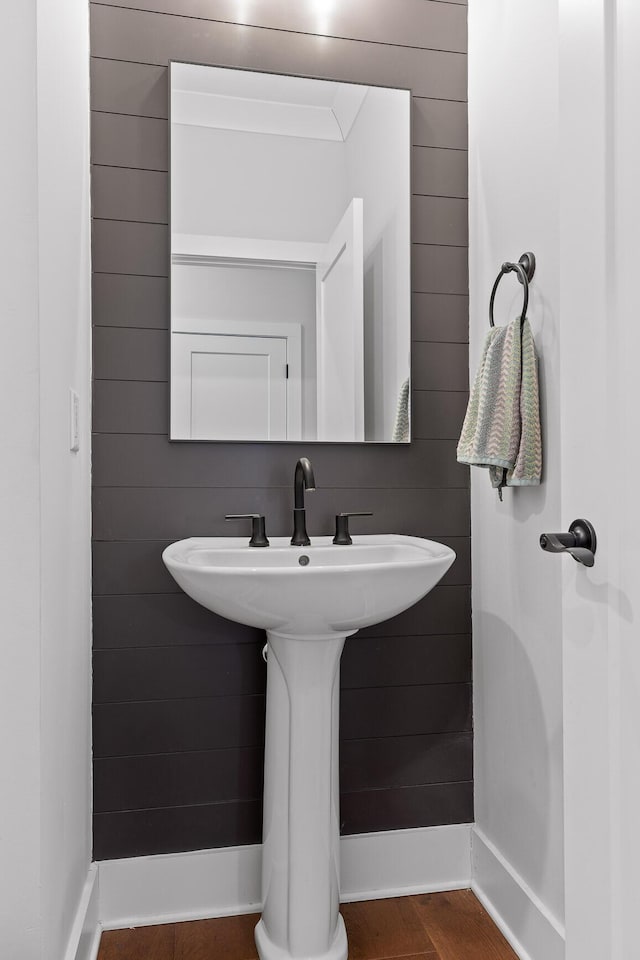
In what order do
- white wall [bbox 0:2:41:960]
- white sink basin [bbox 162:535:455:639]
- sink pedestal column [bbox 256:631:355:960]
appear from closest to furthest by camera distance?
white wall [bbox 0:2:41:960] < white sink basin [bbox 162:535:455:639] < sink pedestal column [bbox 256:631:355:960]

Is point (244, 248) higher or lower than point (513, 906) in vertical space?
higher

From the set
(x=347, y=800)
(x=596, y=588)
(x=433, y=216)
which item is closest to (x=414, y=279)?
(x=433, y=216)

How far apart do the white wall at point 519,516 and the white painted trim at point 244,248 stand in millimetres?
440

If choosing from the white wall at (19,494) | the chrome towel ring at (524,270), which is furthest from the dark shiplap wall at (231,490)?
the white wall at (19,494)

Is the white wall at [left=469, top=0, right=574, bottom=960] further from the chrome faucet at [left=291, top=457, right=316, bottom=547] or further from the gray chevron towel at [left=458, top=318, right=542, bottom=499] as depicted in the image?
the chrome faucet at [left=291, top=457, right=316, bottom=547]

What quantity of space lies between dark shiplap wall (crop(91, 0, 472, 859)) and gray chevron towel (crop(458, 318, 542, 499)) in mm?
324

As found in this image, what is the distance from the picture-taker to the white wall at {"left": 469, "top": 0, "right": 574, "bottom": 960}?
4.72 ft

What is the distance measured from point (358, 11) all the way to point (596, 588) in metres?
1.64

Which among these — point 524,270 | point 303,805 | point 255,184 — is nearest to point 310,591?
point 303,805

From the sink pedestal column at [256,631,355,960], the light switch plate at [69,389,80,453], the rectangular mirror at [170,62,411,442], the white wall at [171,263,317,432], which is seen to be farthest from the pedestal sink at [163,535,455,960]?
the white wall at [171,263,317,432]

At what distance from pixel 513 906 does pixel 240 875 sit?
2.09 feet

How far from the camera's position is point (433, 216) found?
1843mm

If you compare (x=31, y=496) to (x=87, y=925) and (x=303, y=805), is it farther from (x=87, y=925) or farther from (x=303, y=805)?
(x=87, y=925)

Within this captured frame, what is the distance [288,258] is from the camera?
178cm
